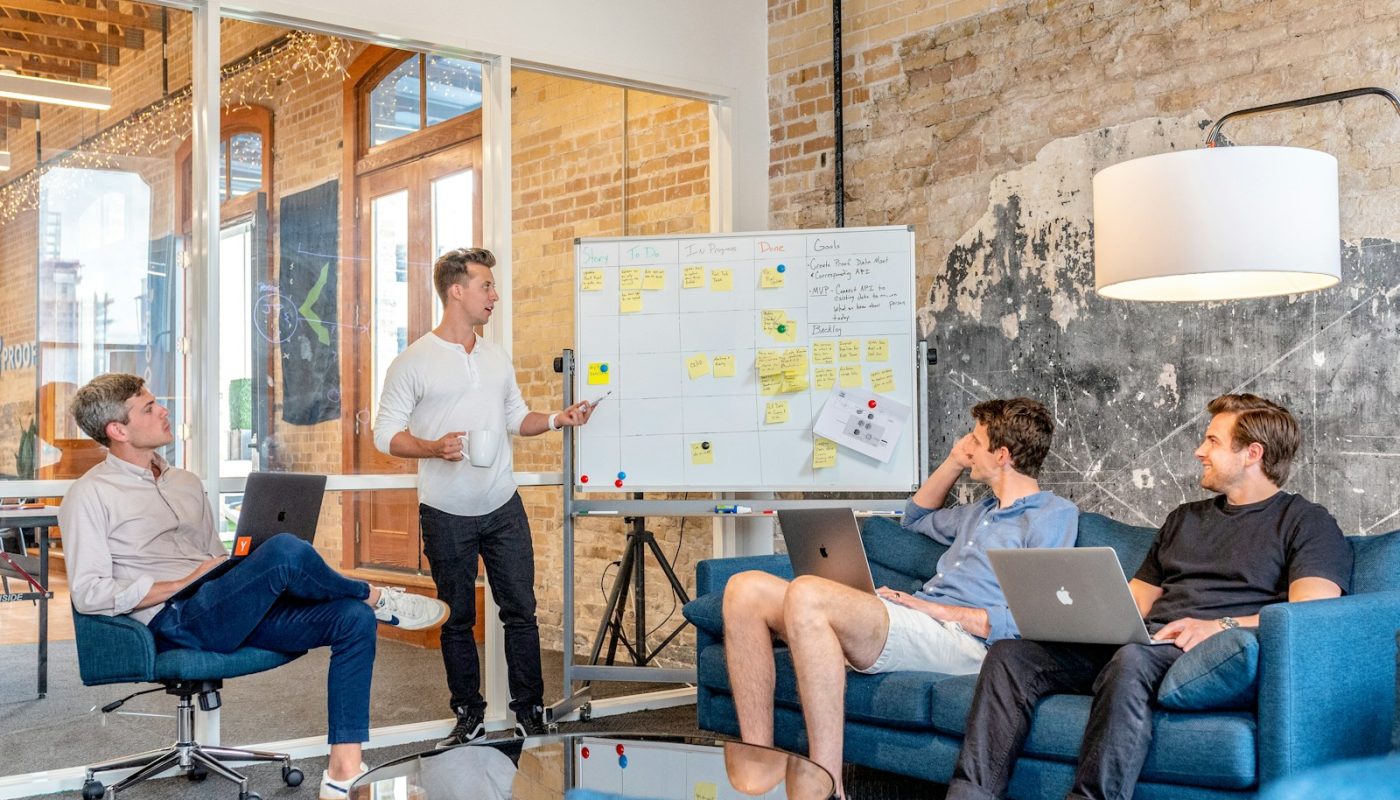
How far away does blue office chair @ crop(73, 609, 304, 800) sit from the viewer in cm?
354

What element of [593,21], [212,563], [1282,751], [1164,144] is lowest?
[1282,751]

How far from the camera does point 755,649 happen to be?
12.1 feet

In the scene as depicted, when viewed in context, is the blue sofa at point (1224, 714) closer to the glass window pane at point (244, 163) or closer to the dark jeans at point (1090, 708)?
the dark jeans at point (1090, 708)

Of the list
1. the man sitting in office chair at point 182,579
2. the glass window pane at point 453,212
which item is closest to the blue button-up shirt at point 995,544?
the man sitting in office chair at point 182,579

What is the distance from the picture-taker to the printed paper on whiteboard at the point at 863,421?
4.79 m

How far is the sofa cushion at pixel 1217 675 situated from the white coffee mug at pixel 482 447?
213 cm

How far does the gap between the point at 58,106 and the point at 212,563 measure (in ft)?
5.50

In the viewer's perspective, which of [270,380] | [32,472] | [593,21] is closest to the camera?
[32,472]

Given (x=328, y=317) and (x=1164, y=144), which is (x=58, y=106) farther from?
(x=1164, y=144)

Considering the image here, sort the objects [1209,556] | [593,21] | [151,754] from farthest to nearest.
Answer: [593,21] → [151,754] → [1209,556]

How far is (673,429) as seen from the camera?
4949 millimetres

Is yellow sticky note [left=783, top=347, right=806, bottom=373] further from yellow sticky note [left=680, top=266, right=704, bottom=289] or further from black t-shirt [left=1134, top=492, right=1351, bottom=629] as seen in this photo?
black t-shirt [left=1134, top=492, right=1351, bottom=629]

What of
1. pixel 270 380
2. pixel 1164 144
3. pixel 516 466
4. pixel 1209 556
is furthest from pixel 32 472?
pixel 1164 144

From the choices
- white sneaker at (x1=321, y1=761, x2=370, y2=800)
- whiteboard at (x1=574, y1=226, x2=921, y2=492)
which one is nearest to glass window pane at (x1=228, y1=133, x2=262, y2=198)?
whiteboard at (x1=574, y1=226, x2=921, y2=492)
